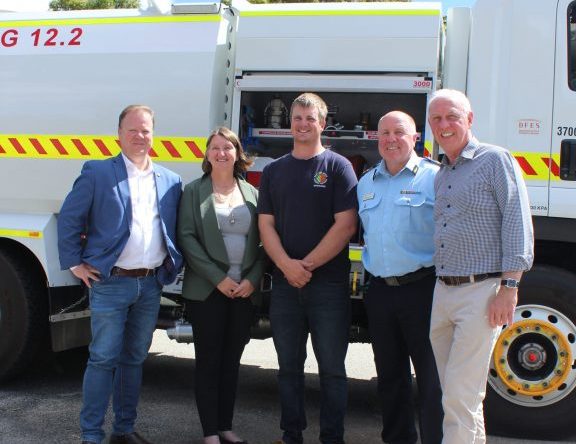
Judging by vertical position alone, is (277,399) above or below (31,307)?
below

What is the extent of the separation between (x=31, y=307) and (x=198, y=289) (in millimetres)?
1720

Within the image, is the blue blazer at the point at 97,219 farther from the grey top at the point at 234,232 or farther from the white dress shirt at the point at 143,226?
the grey top at the point at 234,232

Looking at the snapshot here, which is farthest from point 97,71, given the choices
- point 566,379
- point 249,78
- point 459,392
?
point 566,379

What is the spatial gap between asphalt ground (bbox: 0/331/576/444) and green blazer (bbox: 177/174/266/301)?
108 centimetres

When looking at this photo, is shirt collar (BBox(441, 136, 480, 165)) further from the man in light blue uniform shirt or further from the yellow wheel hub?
the yellow wheel hub

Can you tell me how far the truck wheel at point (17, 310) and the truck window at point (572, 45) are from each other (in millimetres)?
3910

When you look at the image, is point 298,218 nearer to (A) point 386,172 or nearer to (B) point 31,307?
(A) point 386,172

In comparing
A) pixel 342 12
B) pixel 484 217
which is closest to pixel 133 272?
pixel 484 217

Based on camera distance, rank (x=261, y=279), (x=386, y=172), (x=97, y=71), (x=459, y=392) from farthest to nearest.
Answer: (x=97, y=71) → (x=261, y=279) → (x=386, y=172) → (x=459, y=392)

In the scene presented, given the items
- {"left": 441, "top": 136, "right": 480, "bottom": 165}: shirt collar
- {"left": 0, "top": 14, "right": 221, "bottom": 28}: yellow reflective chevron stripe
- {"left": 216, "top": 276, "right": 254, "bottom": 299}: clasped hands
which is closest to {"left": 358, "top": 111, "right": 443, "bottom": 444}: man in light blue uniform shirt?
{"left": 441, "top": 136, "right": 480, "bottom": 165}: shirt collar

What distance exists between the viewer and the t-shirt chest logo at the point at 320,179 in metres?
3.73

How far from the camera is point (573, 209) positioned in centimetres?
404

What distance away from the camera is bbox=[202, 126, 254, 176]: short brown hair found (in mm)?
3879

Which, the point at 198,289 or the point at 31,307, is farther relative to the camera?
the point at 31,307
